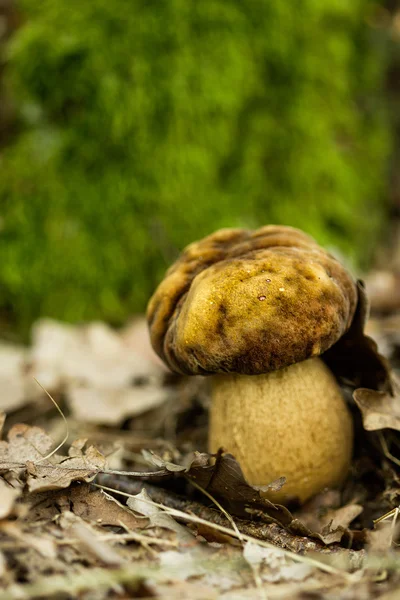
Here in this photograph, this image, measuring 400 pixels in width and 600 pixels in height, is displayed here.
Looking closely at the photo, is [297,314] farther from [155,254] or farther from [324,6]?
[324,6]

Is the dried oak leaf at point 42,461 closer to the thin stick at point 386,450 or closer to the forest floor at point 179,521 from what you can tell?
the forest floor at point 179,521

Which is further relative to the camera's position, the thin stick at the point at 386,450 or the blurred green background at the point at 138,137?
the blurred green background at the point at 138,137

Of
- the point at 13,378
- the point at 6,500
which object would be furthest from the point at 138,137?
the point at 6,500

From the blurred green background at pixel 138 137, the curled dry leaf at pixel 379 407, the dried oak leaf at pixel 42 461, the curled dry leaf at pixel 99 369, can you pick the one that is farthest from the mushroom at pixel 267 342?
the blurred green background at pixel 138 137

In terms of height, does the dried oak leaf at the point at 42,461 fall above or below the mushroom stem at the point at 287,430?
above

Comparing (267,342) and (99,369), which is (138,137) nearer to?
(99,369)

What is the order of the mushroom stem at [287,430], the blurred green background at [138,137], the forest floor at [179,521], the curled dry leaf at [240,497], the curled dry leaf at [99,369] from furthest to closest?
the blurred green background at [138,137], the curled dry leaf at [99,369], the mushroom stem at [287,430], the curled dry leaf at [240,497], the forest floor at [179,521]
